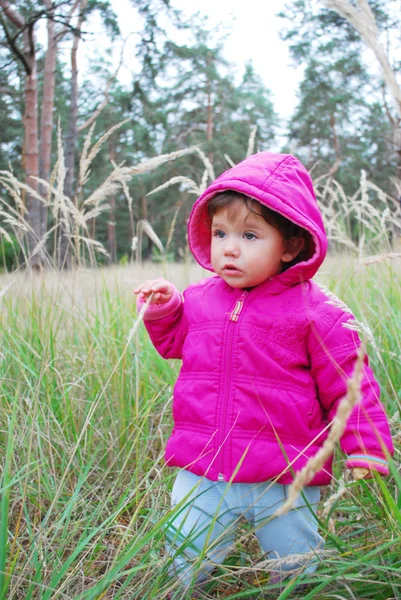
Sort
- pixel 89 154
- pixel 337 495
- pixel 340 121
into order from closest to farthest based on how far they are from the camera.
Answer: pixel 337 495 < pixel 89 154 < pixel 340 121

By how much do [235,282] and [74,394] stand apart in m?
0.82

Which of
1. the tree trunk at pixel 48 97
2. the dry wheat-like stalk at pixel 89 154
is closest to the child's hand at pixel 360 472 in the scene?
the dry wheat-like stalk at pixel 89 154

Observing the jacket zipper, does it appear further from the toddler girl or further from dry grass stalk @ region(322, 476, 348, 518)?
dry grass stalk @ region(322, 476, 348, 518)

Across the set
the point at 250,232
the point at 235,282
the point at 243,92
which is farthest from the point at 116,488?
the point at 243,92

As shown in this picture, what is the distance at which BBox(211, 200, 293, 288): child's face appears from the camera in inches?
55.9

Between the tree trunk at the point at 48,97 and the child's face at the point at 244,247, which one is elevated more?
the tree trunk at the point at 48,97

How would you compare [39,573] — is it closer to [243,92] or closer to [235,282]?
[235,282]

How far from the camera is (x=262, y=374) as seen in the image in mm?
1396

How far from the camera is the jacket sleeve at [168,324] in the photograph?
1536 mm

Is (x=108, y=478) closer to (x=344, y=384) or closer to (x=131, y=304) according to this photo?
(x=344, y=384)

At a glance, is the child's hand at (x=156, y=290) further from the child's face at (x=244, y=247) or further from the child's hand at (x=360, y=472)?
the child's hand at (x=360, y=472)

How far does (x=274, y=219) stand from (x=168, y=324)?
0.43 meters

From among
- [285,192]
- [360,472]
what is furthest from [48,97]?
[360,472]

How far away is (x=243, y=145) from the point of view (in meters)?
21.2
